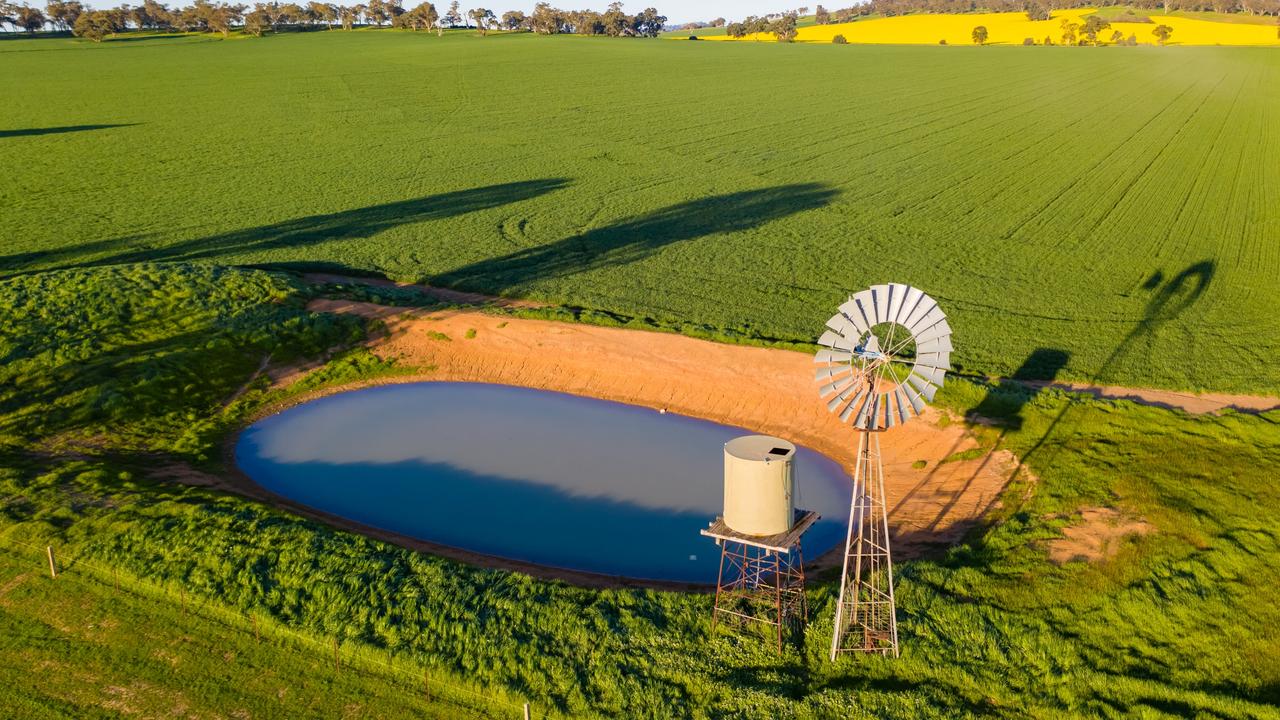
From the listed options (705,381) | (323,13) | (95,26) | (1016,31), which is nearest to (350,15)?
(323,13)


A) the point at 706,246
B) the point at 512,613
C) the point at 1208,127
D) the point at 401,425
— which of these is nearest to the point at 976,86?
the point at 1208,127

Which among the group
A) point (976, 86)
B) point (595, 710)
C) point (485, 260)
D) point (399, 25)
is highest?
point (399, 25)

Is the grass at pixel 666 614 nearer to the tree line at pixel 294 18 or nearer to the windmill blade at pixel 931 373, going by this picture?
the windmill blade at pixel 931 373

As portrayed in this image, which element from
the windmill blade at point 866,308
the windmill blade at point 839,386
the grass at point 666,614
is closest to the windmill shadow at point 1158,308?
the grass at point 666,614

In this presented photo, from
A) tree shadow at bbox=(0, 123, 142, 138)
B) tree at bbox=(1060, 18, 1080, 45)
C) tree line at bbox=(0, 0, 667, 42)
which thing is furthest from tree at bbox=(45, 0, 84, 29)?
tree at bbox=(1060, 18, 1080, 45)

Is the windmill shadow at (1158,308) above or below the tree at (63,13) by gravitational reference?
below

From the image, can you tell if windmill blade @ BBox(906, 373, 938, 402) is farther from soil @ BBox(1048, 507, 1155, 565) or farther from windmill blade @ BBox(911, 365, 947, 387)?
soil @ BBox(1048, 507, 1155, 565)

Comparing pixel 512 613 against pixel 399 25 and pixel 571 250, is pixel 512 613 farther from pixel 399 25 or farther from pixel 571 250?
pixel 399 25

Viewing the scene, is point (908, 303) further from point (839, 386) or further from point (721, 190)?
point (721, 190)
